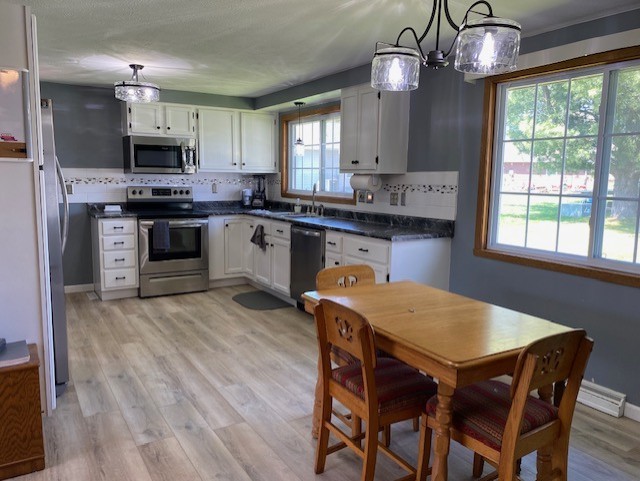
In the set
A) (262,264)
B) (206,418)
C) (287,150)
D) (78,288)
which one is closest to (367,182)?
(262,264)

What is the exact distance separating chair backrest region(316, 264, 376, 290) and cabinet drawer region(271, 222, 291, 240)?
2165 mm

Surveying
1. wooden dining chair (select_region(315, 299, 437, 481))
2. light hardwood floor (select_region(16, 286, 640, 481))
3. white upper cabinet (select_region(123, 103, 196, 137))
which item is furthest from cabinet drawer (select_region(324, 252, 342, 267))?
white upper cabinet (select_region(123, 103, 196, 137))

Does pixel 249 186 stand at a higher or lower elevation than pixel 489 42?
lower

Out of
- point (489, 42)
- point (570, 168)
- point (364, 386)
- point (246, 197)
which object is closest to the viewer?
point (489, 42)

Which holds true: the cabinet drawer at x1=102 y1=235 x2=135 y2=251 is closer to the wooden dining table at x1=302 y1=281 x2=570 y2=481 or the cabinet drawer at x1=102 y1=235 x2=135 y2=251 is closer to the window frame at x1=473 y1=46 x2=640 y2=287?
the wooden dining table at x1=302 y1=281 x2=570 y2=481

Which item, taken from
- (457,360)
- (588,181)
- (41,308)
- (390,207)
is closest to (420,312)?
(457,360)

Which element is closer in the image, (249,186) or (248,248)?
(248,248)

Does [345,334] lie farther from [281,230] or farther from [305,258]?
[281,230]

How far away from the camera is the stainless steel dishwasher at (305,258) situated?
431cm

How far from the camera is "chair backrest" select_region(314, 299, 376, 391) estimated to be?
178 cm

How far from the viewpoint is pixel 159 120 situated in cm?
538

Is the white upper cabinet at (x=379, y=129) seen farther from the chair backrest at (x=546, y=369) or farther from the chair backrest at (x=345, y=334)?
the chair backrest at (x=546, y=369)

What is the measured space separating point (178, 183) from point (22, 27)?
3.51m

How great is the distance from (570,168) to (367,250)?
4.92 feet
